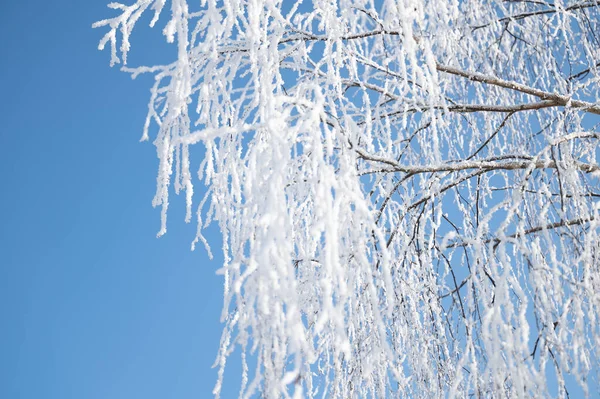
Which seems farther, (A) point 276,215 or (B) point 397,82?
(B) point 397,82

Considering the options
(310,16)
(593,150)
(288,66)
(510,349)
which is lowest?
(510,349)

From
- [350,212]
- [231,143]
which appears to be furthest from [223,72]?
[350,212]

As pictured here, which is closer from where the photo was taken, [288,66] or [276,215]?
[276,215]

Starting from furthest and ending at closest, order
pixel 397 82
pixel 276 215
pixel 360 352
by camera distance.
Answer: pixel 397 82, pixel 360 352, pixel 276 215

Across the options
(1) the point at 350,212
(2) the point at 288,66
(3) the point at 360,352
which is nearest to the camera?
(1) the point at 350,212

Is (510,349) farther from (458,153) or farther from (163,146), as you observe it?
(458,153)

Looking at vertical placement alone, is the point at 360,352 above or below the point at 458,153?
below

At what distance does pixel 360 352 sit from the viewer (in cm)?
150

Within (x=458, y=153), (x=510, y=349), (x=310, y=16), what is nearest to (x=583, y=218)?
(x=510, y=349)

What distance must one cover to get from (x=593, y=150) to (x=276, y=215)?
53.4 inches

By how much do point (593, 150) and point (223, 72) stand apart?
1.17 m

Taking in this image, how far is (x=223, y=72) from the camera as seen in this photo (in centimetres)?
131

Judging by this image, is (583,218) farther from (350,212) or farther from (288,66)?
(288,66)

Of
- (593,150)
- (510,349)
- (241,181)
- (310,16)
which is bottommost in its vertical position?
(510,349)
